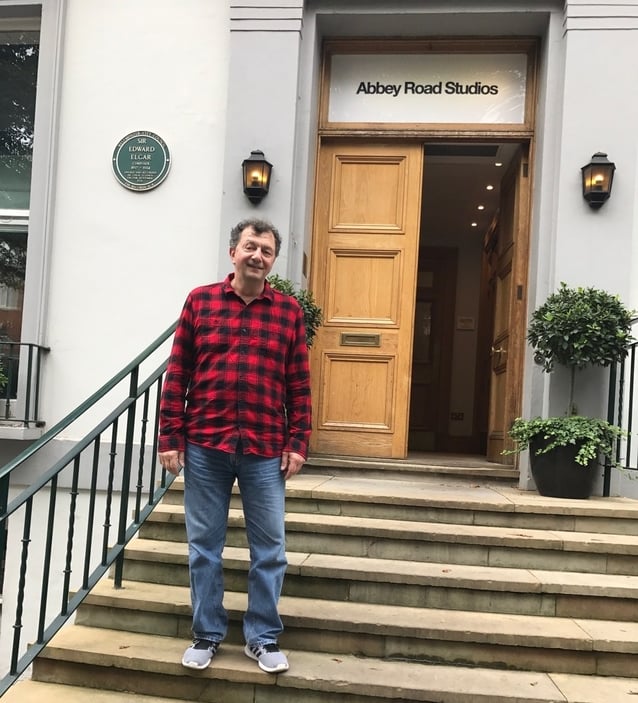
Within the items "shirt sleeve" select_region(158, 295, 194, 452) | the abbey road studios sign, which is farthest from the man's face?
the abbey road studios sign

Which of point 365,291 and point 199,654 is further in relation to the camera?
point 365,291

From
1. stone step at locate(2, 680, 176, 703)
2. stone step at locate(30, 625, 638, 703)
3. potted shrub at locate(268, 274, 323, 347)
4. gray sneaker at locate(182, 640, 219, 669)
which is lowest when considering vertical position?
stone step at locate(2, 680, 176, 703)

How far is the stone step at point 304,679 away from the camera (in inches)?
104

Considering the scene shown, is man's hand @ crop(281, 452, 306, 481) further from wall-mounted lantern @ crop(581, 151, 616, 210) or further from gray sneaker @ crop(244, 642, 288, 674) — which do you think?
wall-mounted lantern @ crop(581, 151, 616, 210)

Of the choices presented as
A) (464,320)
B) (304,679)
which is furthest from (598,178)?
(464,320)

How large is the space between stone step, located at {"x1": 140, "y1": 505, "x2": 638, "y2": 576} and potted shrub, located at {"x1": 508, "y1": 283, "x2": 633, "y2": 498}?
49cm

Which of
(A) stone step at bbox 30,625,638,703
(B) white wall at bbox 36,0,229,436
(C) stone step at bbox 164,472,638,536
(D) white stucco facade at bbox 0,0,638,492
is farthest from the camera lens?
(B) white wall at bbox 36,0,229,436

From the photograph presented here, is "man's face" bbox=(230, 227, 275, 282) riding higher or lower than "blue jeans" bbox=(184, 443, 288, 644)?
higher

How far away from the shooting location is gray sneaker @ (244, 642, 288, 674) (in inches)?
106

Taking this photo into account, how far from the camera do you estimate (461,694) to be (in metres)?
2.62

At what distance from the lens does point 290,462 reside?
273 cm

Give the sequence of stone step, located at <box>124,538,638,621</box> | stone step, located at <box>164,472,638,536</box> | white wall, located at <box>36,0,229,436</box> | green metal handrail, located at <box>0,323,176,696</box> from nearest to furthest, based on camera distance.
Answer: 1. green metal handrail, located at <box>0,323,176,696</box>
2. stone step, located at <box>124,538,638,621</box>
3. stone step, located at <box>164,472,638,536</box>
4. white wall, located at <box>36,0,229,436</box>

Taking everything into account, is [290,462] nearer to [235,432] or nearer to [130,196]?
[235,432]

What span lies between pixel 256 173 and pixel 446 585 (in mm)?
2993
